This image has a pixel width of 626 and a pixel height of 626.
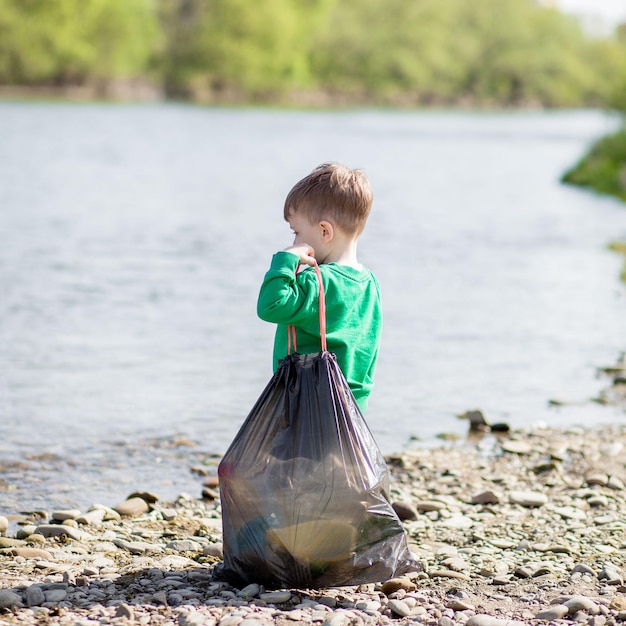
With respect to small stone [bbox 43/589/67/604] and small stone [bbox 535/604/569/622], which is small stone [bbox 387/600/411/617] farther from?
small stone [bbox 43/589/67/604]

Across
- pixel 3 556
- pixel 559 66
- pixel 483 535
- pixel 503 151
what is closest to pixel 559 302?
pixel 483 535

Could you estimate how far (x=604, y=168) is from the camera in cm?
3039

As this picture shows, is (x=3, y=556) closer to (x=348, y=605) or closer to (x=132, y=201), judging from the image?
(x=348, y=605)

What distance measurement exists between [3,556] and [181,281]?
8.78 metres

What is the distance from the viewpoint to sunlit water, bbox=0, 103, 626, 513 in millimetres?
7270

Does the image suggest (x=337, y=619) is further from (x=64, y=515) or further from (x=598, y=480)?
(x=598, y=480)

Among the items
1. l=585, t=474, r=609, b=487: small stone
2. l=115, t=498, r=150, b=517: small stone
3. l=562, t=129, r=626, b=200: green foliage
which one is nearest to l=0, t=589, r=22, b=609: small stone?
l=115, t=498, r=150, b=517: small stone

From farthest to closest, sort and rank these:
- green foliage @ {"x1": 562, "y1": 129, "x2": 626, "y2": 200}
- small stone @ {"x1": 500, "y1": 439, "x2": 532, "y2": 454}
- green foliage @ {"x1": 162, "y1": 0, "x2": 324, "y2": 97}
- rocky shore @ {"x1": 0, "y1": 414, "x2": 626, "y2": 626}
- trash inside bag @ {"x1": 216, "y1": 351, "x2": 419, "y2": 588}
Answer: green foliage @ {"x1": 162, "y1": 0, "x2": 324, "y2": 97}
green foliage @ {"x1": 562, "y1": 129, "x2": 626, "y2": 200}
small stone @ {"x1": 500, "y1": 439, "x2": 532, "y2": 454}
trash inside bag @ {"x1": 216, "y1": 351, "x2": 419, "y2": 588}
rocky shore @ {"x1": 0, "y1": 414, "x2": 626, "y2": 626}

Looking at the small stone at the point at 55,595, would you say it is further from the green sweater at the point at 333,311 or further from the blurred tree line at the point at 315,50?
the blurred tree line at the point at 315,50

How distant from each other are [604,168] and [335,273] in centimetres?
2758

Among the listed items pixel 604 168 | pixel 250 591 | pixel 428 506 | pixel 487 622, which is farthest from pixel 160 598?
pixel 604 168

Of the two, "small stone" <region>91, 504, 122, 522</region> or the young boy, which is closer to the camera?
the young boy

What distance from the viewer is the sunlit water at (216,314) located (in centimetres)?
727

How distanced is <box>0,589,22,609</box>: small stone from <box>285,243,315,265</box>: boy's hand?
1552 mm
